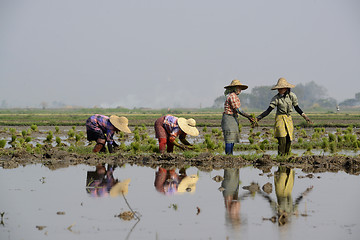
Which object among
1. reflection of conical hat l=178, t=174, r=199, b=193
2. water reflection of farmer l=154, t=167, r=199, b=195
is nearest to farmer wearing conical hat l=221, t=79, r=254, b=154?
water reflection of farmer l=154, t=167, r=199, b=195

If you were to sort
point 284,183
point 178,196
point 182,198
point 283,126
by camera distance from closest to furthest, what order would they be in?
point 182,198
point 178,196
point 284,183
point 283,126

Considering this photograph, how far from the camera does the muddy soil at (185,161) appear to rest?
1167 cm

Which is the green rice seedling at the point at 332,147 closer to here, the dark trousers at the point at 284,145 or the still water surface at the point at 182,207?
the dark trousers at the point at 284,145

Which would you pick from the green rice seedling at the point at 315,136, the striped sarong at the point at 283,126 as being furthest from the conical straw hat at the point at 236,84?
the green rice seedling at the point at 315,136

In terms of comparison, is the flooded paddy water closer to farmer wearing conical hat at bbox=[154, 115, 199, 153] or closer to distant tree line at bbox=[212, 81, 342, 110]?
farmer wearing conical hat at bbox=[154, 115, 199, 153]

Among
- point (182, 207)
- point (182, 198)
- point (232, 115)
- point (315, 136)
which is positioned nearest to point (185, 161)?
point (232, 115)

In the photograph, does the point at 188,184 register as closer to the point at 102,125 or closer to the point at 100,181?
the point at 100,181

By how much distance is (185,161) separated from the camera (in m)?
12.6

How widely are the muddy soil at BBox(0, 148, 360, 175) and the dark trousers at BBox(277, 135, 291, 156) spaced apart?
39 centimetres

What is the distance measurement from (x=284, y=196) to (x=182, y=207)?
1734 millimetres

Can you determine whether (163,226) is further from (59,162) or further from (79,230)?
(59,162)

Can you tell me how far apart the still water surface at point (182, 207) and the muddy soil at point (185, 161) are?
118cm

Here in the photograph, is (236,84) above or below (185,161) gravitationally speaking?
above

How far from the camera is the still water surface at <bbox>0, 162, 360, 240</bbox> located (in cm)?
594
